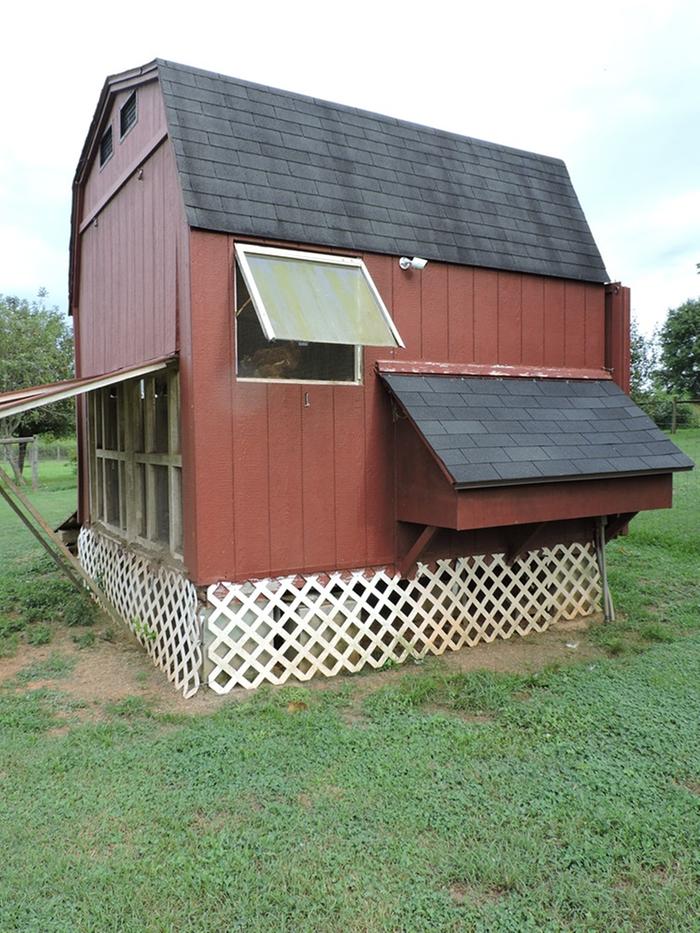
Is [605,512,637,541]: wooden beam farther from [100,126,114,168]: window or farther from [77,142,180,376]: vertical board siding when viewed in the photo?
[100,126,114,168]: window

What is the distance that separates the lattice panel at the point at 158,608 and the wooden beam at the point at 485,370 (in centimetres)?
253

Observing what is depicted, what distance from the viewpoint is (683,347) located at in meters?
32.3

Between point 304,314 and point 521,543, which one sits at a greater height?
point 304,314

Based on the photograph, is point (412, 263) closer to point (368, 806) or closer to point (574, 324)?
point (574, 324)

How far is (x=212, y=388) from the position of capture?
494 centimetres

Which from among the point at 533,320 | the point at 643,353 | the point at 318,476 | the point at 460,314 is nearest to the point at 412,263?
the point at 460,314

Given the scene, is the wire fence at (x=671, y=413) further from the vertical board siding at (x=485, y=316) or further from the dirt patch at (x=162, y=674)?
the dirt patch at (x=162, y=674)

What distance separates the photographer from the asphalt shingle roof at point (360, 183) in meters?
5.14

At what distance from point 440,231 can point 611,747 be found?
4482mm

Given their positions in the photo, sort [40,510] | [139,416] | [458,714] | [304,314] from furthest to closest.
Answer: [40,510], [139,416], [304,314], [458,714]

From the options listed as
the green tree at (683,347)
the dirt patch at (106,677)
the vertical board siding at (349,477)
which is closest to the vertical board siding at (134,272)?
the vertical board siding at (349,477)

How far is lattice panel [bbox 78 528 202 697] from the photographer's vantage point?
16.6ft

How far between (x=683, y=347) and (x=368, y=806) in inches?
1345

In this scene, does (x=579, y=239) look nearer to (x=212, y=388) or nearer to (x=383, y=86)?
(x=212, y=388)
